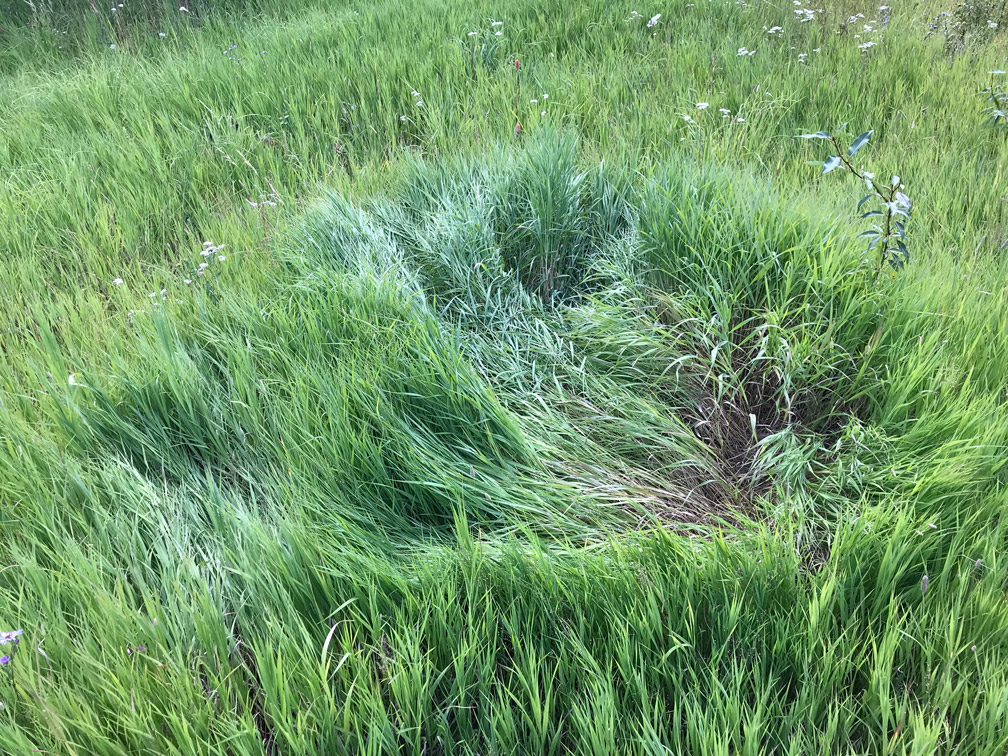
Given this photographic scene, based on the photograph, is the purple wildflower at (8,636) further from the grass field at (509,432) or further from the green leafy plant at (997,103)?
the green leafy plant at (997,103)

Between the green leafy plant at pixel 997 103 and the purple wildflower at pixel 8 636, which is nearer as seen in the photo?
the purple wildflower at pixel 8 636

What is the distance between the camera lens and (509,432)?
1.60m

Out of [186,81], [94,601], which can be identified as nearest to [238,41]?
[186,81]

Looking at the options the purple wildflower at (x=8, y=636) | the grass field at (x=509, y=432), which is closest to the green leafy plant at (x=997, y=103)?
the grass field at (x=509, y=432)

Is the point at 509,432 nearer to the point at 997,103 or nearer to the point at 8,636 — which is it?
the point at 8,636

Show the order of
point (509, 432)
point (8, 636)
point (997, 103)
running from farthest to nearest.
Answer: point (997, 103) < point (509, 432) < point (8, 636)

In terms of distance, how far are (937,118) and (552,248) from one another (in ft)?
7.47

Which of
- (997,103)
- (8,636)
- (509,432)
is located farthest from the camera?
(997,103)

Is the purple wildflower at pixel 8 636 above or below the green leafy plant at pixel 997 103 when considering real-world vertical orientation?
below

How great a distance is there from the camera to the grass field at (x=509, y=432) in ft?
3.66

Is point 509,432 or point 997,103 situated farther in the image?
point 997,103

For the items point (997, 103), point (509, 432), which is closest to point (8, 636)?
point (509, 432)

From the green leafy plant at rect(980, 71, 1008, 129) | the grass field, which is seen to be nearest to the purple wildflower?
the grass field

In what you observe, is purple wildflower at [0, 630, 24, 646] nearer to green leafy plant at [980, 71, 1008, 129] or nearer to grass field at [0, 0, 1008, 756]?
grass field at [0, 0, 1008, 756]
